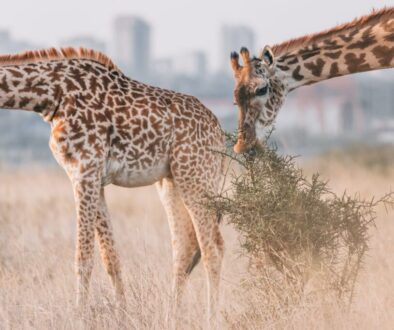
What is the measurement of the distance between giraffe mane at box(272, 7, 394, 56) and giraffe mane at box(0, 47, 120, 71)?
1.53 meters

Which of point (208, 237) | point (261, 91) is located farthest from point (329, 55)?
point (208, 237)

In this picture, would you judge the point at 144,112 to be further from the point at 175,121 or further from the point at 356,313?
the point at 356,313

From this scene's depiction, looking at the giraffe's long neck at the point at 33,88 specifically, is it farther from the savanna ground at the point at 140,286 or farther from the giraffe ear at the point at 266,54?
the giraffe ear at the point at 266,54

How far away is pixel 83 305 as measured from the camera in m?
8.09

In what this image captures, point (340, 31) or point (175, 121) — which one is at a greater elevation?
point (340, 31)

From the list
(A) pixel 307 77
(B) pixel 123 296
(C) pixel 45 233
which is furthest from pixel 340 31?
(C) pixel 45 233

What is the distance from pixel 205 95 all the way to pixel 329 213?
299 feet

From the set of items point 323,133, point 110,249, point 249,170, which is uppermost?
point 249,170

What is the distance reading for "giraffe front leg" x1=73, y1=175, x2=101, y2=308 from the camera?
825 centimetres

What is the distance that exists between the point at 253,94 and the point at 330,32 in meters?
1.20

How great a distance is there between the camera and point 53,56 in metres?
8.69

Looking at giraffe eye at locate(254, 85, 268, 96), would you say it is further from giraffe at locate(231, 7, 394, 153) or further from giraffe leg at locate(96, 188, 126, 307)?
giraffe leg at locate(96, 188, 126, 307)

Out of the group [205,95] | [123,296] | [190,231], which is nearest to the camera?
[123,296]

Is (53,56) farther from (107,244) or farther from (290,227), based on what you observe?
(290,227)
